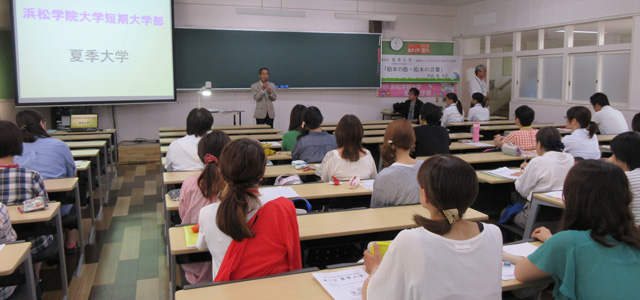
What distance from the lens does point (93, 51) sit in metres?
7.85

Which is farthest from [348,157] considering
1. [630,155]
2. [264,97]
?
[264,97]

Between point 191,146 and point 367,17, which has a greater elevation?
point 367,17

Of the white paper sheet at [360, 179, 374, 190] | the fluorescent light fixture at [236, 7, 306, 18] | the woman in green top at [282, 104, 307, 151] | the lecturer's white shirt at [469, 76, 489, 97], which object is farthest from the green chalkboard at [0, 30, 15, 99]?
the lecturer's white shirt at [469, 76, 489, 97]

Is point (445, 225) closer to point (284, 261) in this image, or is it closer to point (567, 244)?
point (567, 244)

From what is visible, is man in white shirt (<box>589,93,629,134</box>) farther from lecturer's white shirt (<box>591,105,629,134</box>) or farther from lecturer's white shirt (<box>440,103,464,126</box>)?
lecturer's white shirt (<box>440,103,464,126</box>)

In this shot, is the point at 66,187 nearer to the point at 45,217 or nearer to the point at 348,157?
the point at 45,217

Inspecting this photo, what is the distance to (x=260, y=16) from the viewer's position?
954 centimetres

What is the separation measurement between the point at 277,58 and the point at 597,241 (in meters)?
8.52

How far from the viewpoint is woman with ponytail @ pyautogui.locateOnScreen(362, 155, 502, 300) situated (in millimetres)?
1348

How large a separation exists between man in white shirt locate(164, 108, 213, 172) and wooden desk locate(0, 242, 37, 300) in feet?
5.91

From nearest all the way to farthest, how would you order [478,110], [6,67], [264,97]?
[6,67], [478,110], [264,97]

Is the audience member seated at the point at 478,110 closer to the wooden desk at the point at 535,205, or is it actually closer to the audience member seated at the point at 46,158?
the wooden desk at the point at 535,205

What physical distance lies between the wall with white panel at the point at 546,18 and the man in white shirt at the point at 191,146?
22.1ft

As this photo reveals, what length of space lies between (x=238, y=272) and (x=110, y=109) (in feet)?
26.1
